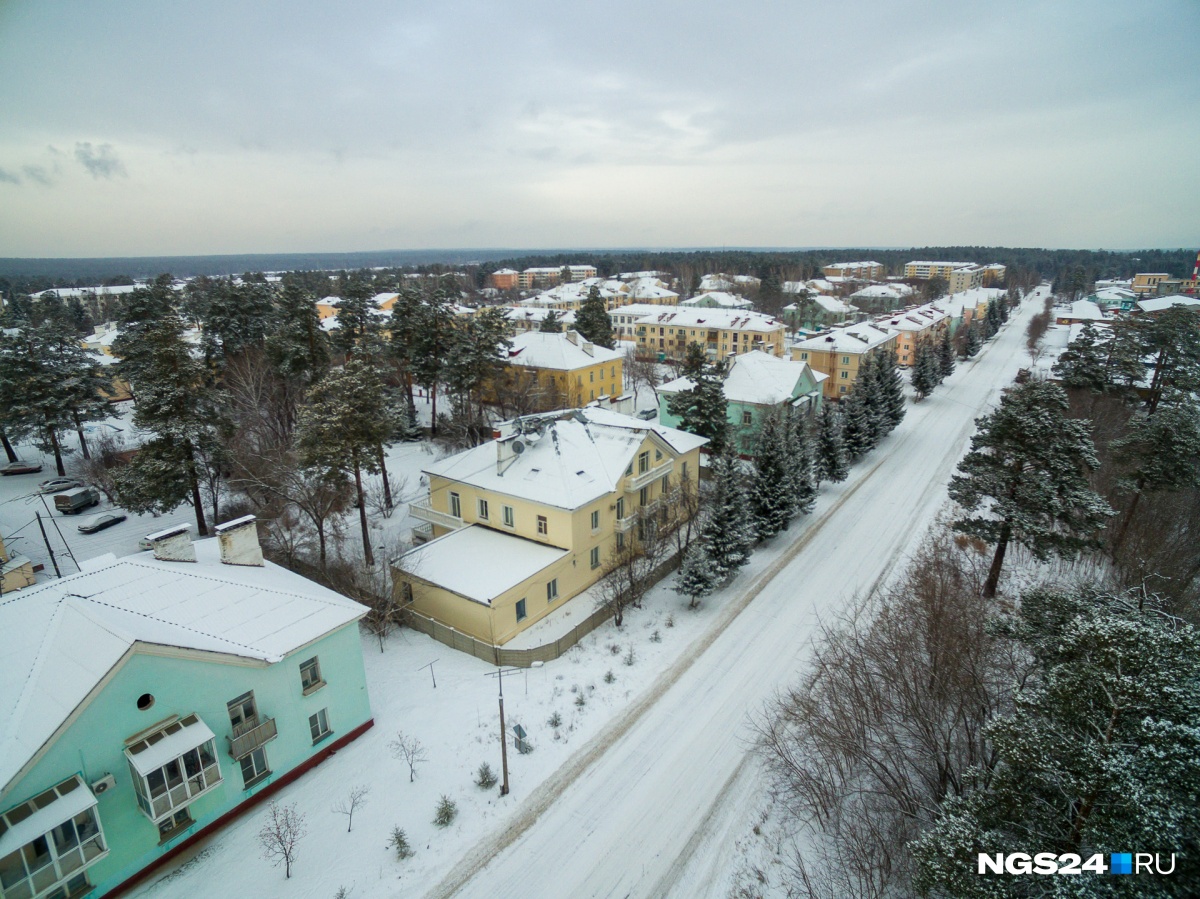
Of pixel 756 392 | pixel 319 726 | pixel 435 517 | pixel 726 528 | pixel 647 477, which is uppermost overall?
pixel 756 392

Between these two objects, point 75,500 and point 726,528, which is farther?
point 75,500

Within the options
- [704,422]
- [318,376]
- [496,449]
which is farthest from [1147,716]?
[318,376]

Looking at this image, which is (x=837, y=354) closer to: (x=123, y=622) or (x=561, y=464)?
(x=561, y=464)

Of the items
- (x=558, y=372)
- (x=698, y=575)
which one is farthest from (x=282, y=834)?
(x=558, y=372)

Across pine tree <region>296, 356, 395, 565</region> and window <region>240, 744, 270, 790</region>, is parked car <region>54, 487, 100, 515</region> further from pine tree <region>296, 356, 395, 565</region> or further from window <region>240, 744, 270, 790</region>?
window <region>240, 744, 270, 790</region>

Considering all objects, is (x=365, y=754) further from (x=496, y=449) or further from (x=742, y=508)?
(x=742, y=508)

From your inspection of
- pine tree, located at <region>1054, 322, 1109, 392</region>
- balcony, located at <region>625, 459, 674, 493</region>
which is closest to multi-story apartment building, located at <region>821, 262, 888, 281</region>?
pine tree, located at <region>1054, 322, 1109, 392</region>
